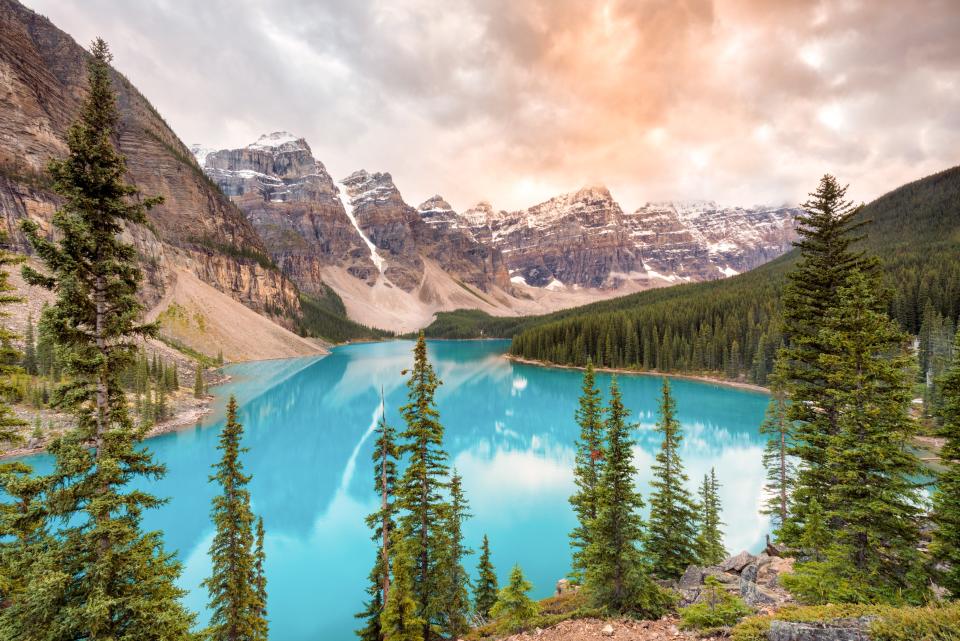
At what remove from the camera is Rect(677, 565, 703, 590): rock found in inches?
486

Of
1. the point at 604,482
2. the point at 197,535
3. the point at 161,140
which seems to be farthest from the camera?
the point at 161,140

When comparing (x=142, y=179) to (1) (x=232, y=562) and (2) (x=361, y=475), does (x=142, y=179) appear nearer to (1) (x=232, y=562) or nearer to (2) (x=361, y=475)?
(2) (x=361, y=475)

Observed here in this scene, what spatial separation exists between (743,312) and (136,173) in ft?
575

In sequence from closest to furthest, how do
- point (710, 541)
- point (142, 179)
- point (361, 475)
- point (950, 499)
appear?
1. point (950, 499)
2. point (710, 541)
3. point (361, 475)
4. point (142, 179)

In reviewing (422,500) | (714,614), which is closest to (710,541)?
(714,614)

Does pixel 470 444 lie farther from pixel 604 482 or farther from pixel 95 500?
pixel 95 500

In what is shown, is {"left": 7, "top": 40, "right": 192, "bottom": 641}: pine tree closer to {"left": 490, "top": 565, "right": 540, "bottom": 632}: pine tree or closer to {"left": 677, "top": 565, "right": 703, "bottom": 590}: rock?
{"left": 490, "top": 565, "right": 540, "bottom": 632}: pine tree

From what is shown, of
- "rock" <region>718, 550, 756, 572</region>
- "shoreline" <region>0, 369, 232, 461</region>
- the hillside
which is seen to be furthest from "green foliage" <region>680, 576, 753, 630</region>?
the hillside

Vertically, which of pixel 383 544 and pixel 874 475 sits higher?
pixel 874 475

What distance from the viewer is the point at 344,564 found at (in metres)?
22.2

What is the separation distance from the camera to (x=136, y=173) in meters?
129

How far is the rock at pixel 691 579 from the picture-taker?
486 inches

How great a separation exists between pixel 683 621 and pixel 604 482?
3.96 meters

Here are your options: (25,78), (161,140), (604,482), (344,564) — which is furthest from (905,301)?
(161,140)
